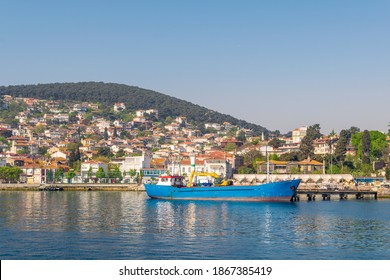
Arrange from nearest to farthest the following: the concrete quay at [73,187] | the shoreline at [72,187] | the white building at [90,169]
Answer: the shoreline at [72,187]
the concrete quay at [73,187]
the white building at [90,169]

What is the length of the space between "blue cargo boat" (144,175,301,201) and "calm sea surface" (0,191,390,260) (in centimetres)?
1536

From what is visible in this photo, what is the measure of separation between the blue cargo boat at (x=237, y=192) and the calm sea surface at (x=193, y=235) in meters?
15.4

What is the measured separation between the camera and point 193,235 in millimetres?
34469

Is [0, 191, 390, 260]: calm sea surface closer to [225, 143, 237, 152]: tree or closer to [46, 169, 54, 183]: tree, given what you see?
[46, 169, 54, 183]: tree

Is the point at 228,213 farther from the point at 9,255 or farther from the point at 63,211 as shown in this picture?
the point at 9,255

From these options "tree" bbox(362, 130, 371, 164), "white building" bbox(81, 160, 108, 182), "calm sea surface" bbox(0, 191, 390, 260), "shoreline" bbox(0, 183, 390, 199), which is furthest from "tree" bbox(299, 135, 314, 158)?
"calm sea surface" bbox(0, 191, 390, 260)

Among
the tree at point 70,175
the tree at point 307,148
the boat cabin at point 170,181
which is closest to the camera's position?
the boat cabin at point 170,181

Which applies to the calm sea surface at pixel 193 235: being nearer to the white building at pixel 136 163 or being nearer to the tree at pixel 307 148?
the tree at pixel 307 148

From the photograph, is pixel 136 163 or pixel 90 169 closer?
pixel 90 169

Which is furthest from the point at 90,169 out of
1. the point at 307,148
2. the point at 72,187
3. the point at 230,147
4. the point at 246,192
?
the point at 246,192

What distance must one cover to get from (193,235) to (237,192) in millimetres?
33612

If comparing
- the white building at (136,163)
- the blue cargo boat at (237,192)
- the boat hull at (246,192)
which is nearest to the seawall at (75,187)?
the white building at (136,163)

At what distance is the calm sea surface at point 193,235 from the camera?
28391 millimetres

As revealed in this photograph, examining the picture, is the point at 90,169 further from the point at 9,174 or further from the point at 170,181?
the point at 170,181
